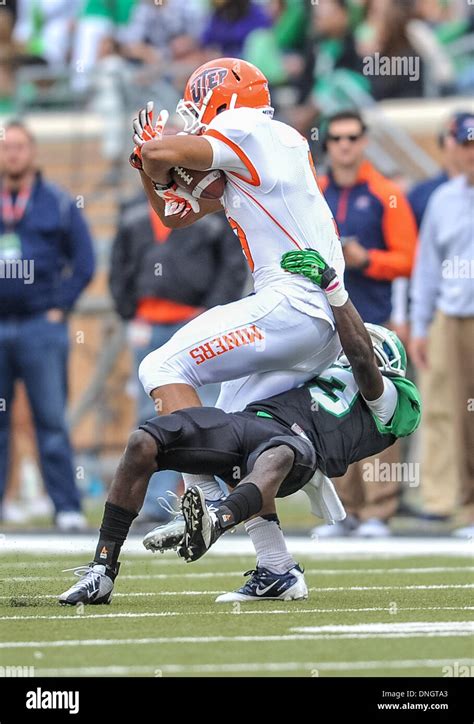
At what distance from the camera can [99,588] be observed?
7023 millimetres

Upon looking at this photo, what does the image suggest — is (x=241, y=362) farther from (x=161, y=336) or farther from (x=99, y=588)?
(x=161, y=336)

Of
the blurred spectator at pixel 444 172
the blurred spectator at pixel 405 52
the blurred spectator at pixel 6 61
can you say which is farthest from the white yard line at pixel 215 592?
the blurred spectator at pixel 6 61

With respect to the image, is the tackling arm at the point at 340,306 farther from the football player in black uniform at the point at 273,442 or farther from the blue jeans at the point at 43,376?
the blue jeans at the point at 43,376

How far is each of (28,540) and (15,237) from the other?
9.15ft

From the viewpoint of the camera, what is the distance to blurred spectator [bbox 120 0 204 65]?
58.7 ft

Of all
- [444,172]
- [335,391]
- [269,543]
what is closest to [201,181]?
[335,391]

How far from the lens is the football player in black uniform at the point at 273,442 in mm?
6848

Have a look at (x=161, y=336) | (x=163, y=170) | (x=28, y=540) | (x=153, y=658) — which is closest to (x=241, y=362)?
(x=163, y=170)

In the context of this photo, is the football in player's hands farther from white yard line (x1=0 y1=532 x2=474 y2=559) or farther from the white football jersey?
white yard line (x1=0 y1=532 x2=474 y2=559)

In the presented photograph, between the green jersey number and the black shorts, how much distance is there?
0.28 m

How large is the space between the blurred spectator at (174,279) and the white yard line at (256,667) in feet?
22.7

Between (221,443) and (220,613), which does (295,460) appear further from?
(220,613)

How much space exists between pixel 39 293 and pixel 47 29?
23.7 ft

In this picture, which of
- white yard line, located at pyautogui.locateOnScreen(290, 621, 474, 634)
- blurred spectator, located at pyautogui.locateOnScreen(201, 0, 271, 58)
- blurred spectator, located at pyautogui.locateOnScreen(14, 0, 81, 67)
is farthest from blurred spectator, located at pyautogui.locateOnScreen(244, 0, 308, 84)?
white yard line, located at pyautogui.locateOnScreen(290, 621, 474, 634)
